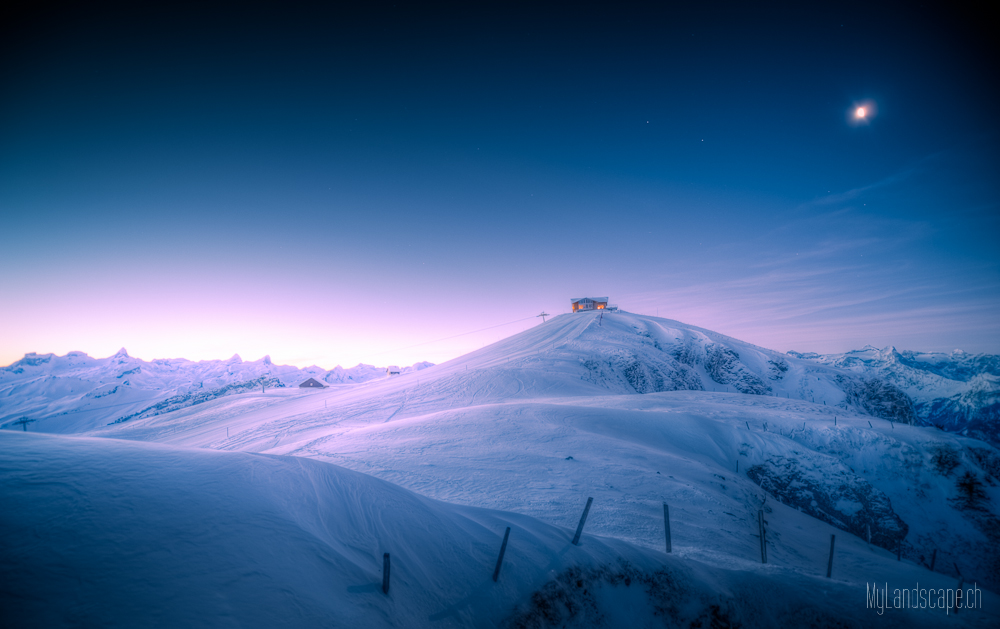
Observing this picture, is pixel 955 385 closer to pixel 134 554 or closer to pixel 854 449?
pixel 854 449

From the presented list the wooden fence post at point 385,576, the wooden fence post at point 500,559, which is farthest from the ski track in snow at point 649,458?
the wooden fence post at point 385,576

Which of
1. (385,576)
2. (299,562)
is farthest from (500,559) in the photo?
(299,562)

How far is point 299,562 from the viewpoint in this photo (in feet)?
25.5

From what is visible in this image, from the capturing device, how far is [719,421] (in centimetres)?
3422

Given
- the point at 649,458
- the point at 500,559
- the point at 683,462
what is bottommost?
the point at 683,462

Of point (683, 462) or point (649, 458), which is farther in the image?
point (683, 462)

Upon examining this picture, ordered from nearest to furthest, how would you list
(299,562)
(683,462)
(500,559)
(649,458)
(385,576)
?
(299,562)
(385,576)
(500,559)
(649,458)
(683,462)

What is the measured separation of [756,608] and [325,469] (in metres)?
14.0

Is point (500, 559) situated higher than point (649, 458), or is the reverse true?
point (500, 559)

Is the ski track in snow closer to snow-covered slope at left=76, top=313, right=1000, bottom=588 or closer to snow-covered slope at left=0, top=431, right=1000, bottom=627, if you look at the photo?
snow-covered slope at left=76, top=313, right=1000, bottom=588

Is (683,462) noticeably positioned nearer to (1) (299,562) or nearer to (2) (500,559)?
(2) (500,559)

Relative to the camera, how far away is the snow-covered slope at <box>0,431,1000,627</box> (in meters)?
5.98

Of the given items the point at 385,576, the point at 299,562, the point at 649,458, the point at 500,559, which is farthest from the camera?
the point at 649,458

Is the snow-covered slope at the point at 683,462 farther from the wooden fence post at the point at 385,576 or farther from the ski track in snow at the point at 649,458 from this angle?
the wooden fence post at the point at 385,576
